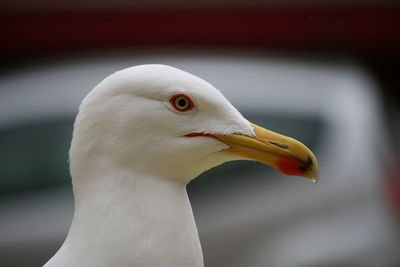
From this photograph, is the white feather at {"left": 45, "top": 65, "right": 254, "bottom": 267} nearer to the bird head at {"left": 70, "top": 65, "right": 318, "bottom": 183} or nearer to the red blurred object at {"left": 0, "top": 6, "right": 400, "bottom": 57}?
the bird head at {"left": 70, "top": 65, "right": 318, "bottom": 183}

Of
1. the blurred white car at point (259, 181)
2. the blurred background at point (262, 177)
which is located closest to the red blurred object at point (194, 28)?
A: the blurred background at point (262, 177)

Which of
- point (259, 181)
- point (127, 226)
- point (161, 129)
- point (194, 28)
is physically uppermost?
point (194, 28)

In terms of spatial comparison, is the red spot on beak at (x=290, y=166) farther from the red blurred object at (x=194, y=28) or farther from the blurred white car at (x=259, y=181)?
the red blurred object at (x=194, y=28)

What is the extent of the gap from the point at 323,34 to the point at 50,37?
1.40 metres

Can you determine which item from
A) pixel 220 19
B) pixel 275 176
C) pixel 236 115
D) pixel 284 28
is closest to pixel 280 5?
pixel 284 28

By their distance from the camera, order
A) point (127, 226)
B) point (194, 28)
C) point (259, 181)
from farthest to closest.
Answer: point (194, 28) → point (259, 181) → point (127, 226)

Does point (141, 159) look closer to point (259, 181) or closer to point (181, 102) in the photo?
point (181, 102)

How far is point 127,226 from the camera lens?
0.87 meters

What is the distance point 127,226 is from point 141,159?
0.28 ft

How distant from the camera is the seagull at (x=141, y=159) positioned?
87 centimetres

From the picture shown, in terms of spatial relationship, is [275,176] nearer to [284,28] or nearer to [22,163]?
[22,163]

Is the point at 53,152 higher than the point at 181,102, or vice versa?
the point at 53,152

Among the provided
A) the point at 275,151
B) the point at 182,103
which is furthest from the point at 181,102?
the point at 275,151

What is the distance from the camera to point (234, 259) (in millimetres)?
1807
